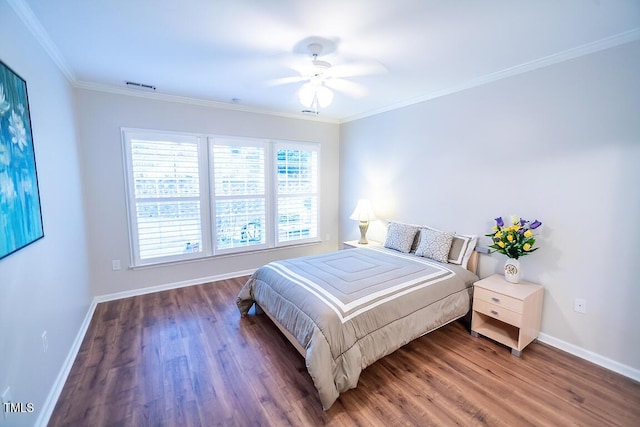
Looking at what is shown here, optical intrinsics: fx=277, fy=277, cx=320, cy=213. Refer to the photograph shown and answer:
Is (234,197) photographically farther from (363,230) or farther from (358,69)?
(358,69)

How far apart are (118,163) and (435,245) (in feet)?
12.7

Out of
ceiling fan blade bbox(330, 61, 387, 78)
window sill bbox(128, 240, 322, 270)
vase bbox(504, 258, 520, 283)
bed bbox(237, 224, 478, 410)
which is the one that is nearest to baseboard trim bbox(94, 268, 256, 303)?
window sill bbox(128, 240, 322, 270)

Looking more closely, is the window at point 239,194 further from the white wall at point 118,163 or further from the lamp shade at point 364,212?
the lamp shade at point 364,212

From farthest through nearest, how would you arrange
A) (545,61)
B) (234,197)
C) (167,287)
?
(234,197)
(167,287)
(545,61)

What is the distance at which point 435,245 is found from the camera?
123 inches

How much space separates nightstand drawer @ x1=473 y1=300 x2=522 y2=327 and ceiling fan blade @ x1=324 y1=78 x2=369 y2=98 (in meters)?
2.56

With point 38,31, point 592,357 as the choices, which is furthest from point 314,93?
point 592,357

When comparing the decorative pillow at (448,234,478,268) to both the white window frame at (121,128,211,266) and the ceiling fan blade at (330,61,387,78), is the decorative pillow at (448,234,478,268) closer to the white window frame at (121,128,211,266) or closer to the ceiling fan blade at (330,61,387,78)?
the ceiling fan blade at (330,61,387,78)

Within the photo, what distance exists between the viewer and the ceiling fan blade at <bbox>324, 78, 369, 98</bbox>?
3.00 meters

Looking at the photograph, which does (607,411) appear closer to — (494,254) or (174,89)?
(494,254)

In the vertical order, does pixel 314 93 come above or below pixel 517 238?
above

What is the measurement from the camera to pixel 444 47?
7.34 feet

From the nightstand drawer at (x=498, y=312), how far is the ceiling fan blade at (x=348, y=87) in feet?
8.41

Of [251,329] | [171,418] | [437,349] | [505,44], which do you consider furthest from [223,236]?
[505,44]
